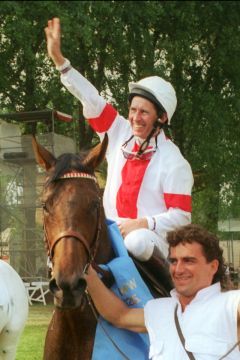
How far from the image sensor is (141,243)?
155 inches

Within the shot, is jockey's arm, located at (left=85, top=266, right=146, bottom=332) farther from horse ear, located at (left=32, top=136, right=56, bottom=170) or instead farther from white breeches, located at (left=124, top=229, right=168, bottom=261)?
horse ear, located at (left=32, top=136, right=56, bottom=170)

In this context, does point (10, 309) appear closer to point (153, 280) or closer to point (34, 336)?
point (153, 280)

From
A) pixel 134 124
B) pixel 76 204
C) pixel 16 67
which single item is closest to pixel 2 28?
pixel 16 67

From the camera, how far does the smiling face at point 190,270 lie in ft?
11.8

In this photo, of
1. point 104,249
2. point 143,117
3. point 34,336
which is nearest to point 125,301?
point 104,249

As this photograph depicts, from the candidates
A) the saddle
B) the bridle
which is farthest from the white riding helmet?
the saddle

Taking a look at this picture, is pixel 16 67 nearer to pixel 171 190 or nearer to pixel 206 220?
pixel 206 220

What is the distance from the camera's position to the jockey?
13.7ft

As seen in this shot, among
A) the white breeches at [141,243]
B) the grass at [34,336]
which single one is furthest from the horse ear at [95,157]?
the grass at [34,336]

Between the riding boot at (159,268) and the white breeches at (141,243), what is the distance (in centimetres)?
5

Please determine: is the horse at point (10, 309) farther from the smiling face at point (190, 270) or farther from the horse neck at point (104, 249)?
Answer: the smiling face at point (190, 270)

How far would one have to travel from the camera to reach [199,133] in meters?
18.7

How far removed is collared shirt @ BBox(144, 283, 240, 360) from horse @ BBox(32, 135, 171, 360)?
0.40 meters

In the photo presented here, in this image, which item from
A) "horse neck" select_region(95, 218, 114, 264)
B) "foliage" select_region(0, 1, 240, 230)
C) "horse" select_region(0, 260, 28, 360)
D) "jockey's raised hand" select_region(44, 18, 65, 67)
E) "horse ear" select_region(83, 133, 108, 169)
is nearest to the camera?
"horse ear" select_region(83, 133, 108, 169)
